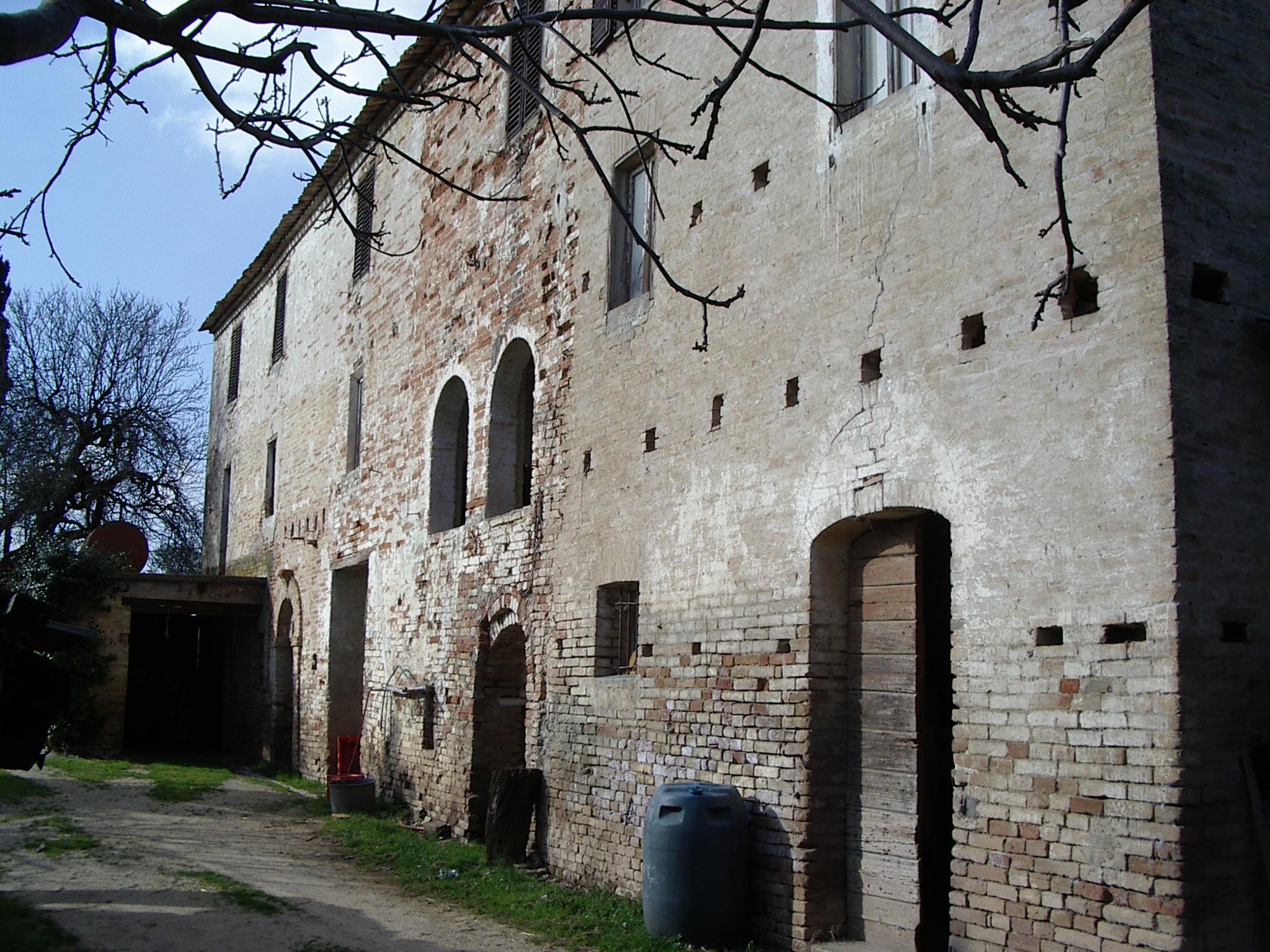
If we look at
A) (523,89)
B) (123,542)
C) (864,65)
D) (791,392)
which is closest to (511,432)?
(523,89)

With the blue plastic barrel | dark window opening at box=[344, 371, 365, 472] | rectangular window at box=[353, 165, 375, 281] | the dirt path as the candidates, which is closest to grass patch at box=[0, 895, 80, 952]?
the dirt path

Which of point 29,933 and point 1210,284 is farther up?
point 1210,284

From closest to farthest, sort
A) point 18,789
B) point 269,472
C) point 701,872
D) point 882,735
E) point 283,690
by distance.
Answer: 1. point 882,735
2. point 701,872
3. point 18,789
4. point 283,690
5. point 269,472

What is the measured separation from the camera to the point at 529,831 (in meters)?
9.73

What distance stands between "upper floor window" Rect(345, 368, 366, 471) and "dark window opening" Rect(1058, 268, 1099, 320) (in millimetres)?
12161

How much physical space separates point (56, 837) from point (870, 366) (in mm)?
8505

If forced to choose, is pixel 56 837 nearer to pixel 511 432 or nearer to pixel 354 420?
pixel 511 432

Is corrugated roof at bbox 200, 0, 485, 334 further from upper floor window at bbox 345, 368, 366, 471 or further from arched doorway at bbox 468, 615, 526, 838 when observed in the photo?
arched doorway at bbox 468, 615, 526, 838

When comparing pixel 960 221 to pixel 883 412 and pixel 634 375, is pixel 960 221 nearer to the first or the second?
pixel 883 412

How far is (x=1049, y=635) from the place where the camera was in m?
5.45

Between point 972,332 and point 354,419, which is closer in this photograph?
point 972,332

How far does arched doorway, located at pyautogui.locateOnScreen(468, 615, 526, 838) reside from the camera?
11000mm

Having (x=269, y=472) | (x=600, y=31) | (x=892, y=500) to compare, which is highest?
(x=600, y=31)

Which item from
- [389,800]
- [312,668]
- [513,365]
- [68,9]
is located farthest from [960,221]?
[312,668]
